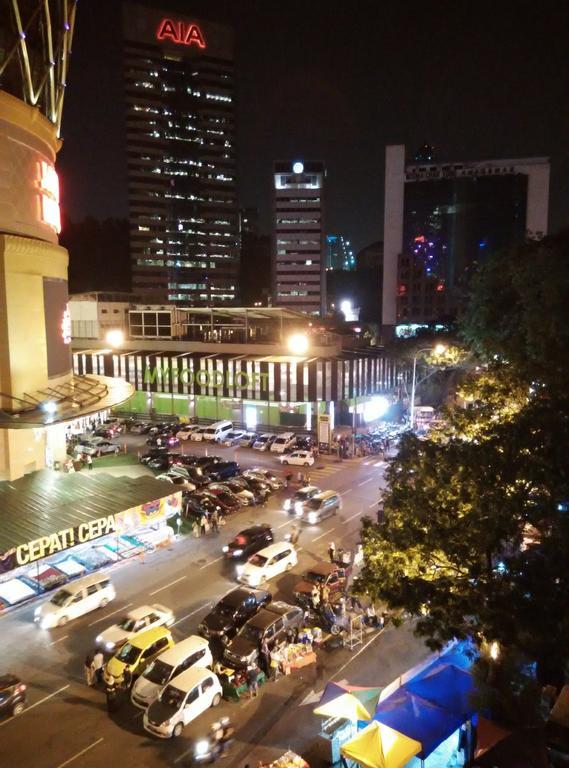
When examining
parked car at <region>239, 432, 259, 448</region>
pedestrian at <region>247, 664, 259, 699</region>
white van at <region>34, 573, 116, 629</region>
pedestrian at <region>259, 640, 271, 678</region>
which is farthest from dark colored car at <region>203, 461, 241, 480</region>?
pedestrian at <region>247, 664, 259, 699</region>

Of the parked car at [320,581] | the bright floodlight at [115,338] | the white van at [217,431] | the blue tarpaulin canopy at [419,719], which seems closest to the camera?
the blue tarpaulin canopy at [419,719]

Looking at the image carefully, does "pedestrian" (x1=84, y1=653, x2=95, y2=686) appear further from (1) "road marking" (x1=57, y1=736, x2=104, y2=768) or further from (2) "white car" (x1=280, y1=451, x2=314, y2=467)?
(2) "white car" (x1=280, y1=451, x2=314, y2=467)

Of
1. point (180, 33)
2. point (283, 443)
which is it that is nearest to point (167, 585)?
point (283, 443)

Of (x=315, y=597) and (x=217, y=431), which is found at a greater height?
(x=217, y=431)

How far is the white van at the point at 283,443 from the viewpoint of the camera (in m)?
38.9

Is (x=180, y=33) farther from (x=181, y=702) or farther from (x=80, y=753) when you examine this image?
(x=80, y=753)

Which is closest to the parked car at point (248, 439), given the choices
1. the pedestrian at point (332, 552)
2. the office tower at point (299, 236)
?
the pedestrian at point (332, 552)

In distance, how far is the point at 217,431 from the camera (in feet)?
138

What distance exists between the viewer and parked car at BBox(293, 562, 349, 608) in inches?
699

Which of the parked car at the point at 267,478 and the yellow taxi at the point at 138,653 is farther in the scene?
the parked car at the point at 267,478

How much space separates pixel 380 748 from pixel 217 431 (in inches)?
1286

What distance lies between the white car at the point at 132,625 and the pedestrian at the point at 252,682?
137 inches

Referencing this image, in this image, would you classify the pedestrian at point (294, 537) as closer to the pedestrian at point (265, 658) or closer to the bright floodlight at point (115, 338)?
the pedestrian at point (265, 658)

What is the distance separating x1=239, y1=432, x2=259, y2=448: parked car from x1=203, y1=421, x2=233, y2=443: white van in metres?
1.57
